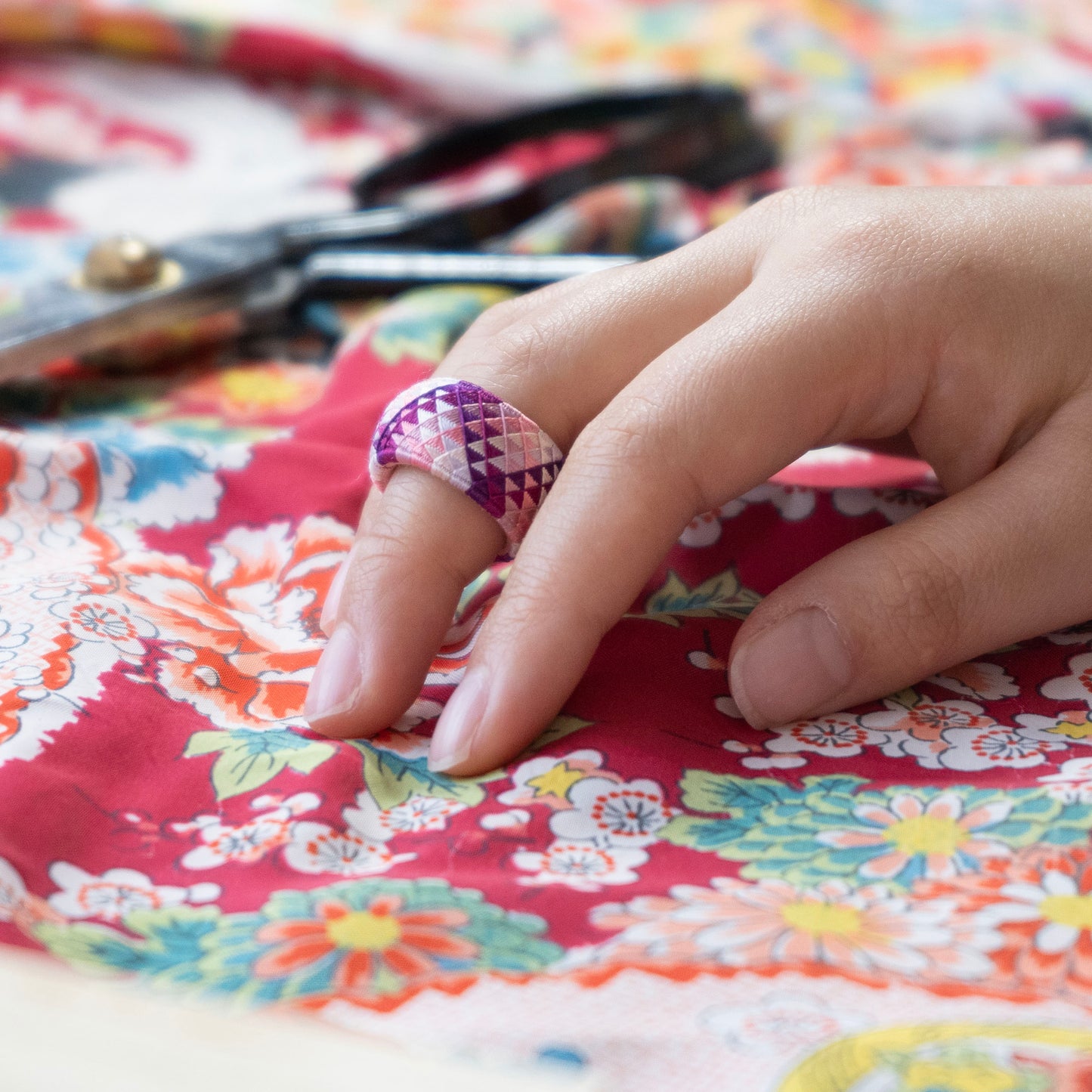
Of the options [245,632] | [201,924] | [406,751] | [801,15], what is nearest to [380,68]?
[801,15]

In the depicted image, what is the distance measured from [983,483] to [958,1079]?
1.04ft

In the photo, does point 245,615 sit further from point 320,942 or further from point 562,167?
point 562,167

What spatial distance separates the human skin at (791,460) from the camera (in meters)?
0.55

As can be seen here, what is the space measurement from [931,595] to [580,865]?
0.21 m

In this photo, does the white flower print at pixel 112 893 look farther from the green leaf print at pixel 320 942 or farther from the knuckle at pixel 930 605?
the knuckle at pixel 930 605

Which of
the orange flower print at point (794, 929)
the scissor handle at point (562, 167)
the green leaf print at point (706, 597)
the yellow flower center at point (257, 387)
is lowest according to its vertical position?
the orange flower print at point (794, 929)

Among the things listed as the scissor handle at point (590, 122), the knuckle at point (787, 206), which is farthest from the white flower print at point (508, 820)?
the scissor handle at point (590, 122)

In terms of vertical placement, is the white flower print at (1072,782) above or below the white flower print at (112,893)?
above

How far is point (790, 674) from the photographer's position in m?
0.55

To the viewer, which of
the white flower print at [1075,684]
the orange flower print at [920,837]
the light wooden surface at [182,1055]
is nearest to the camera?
the light wooden surface at [182,1055]

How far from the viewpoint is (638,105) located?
4.48 feet

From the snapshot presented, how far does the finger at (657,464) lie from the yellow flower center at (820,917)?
144mm

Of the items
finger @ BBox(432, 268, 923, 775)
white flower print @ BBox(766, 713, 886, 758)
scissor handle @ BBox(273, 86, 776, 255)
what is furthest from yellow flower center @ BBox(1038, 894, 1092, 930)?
scissor handle @ BBox(273, 86, 776, 255)

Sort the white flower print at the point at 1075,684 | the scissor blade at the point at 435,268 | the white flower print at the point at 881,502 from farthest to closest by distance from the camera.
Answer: the scissor blade at the point at 435,268
the white flower print at the point at 881,502
the white flower print at the point at 1075,684
